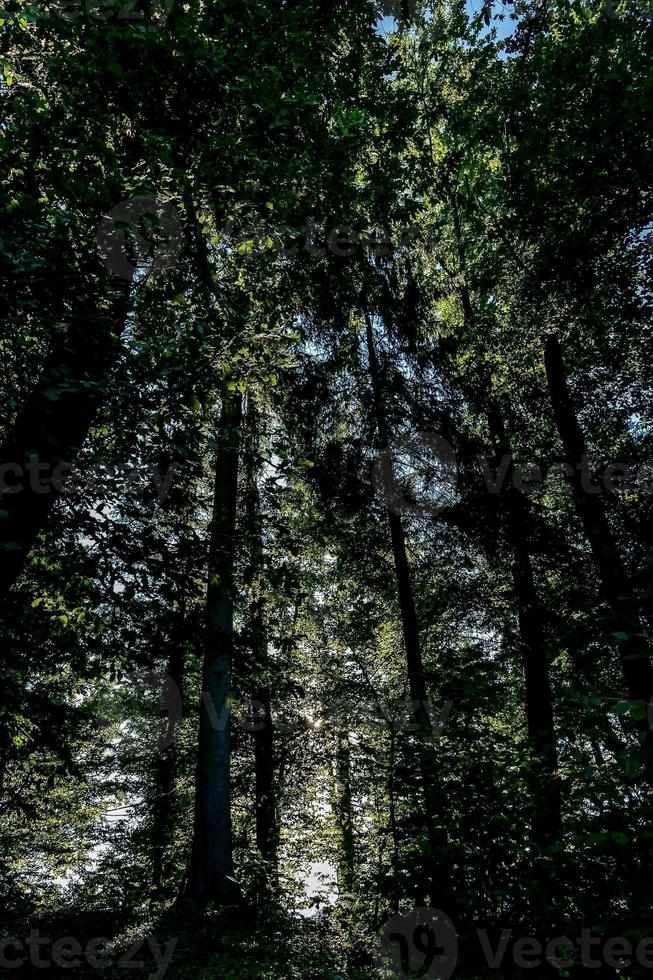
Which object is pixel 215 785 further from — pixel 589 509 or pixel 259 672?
pixel 589 509

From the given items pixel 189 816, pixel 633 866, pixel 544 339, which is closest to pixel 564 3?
pixel 544 339

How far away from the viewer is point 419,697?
10.6 meters

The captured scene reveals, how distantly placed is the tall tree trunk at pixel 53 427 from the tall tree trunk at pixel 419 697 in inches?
158

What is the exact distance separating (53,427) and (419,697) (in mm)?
8407

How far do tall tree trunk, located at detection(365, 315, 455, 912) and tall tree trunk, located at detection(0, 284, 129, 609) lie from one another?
401 centimetres

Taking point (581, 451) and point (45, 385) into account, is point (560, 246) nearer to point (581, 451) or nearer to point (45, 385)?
point (581, 451)

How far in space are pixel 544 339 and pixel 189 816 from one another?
54.8 feet

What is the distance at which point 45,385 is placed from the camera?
4.21 m

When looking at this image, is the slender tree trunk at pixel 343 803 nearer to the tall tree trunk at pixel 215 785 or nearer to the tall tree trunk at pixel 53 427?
the tall tree trunk at pixel 215 785

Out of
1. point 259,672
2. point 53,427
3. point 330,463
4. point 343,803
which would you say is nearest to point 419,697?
point 343,803

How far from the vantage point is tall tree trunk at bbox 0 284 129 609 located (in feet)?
13.9

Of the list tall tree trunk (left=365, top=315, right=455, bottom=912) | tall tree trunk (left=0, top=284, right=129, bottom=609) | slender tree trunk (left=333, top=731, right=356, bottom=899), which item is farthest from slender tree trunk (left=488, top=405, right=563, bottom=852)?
tall tree trunk (left=0, top=284, right=129, bottom=609)

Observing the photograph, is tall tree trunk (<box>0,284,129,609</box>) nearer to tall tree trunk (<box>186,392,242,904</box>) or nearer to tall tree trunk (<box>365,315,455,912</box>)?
tall tree trunk (<box>186,392,242,904</box>)

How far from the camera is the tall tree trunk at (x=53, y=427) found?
424cm
